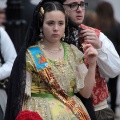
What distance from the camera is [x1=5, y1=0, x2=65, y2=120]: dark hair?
18.6 ft

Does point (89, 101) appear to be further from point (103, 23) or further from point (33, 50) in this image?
point (103, 23)

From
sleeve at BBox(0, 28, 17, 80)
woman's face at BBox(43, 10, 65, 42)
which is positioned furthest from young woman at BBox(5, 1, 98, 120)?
sleeve at BBox(0, 28, 17, 80)

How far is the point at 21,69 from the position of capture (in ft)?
18.6

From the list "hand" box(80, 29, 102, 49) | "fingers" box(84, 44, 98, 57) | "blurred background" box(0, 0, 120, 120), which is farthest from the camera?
"blurred background" box(0, 0, 120, 120)

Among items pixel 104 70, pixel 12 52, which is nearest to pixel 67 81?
pixel 104 70

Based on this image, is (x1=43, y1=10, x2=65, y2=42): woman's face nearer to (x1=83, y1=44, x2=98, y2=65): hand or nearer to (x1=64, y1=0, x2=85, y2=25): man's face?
(x1=83, y1=44, x2=98, y2=65): hand

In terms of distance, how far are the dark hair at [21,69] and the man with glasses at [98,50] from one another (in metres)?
0.30

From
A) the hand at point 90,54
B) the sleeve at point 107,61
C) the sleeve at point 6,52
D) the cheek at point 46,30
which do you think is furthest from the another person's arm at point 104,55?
the sleeve at point 6,52

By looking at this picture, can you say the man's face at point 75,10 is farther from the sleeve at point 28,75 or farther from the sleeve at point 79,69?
the sleeve at point 28,75

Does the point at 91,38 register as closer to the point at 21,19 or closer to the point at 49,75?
the point at 49,75

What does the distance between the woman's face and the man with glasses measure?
0.93 ft

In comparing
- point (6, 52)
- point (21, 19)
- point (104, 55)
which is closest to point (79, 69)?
point (104, 55)

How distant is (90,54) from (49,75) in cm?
37

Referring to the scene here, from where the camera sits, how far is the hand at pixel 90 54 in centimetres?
559
